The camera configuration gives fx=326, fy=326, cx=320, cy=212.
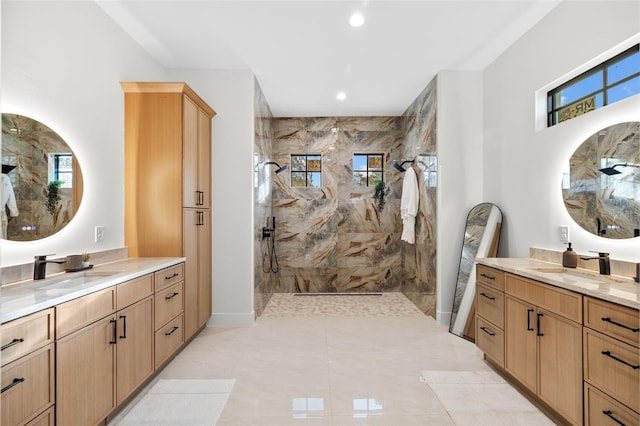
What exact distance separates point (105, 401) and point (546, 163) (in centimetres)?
356

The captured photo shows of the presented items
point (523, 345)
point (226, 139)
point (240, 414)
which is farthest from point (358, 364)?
point (226, 139)

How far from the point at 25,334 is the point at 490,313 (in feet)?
9.41

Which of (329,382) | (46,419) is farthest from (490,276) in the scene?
(46,419)

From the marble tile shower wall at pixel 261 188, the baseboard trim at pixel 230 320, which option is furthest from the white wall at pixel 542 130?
the baseboard trim at pixel 230 320

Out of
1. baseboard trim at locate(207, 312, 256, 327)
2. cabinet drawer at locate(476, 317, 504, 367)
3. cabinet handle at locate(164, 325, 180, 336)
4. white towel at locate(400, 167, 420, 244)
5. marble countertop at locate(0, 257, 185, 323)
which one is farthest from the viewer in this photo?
white towel at locate(400, 167, 420, 244)

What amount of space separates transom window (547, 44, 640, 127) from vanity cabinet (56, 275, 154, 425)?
3.46 metres

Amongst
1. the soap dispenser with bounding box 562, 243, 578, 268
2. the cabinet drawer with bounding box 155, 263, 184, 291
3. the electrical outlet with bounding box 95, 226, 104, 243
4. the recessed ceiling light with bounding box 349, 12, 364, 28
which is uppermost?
the recessed ceiling light with bounding box 349, 12, 364, 28

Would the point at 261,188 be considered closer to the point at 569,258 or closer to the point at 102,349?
the point at 102,349

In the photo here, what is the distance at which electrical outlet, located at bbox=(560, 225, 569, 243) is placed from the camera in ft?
8.25

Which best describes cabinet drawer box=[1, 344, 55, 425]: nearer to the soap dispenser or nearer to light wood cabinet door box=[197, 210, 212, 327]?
light wood cabinet door box=[197, 210, 212, 327]

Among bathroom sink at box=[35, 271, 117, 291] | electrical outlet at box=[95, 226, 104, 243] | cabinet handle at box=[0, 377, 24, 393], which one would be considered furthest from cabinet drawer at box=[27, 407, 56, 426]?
electrical outlet at box=[95, 226, 104, 243]

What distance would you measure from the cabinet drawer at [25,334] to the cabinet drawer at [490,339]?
9.10 feet

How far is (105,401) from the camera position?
1.83 meters

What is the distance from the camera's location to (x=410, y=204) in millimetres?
4508
